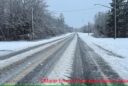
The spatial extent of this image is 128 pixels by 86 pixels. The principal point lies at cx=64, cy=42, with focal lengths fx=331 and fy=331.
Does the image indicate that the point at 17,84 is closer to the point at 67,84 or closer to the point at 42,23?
the point at 67,84

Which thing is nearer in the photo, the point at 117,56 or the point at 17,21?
the point at 117,56

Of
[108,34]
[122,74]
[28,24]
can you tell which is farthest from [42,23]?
[122,74]

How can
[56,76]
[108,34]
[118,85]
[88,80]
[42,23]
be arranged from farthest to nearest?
1. [108,34]
2. [42,23]
3. [56,76]
4. [88,80]
5. [118,85]

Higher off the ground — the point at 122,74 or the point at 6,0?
the point at 6,0

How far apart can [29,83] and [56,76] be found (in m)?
1.76

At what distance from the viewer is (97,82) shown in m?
10.8

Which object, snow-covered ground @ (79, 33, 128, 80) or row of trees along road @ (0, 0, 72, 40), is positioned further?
row of trees along road @ (0, 0, 72, 40)

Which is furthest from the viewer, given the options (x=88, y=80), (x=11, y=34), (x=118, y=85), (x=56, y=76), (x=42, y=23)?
(x=42, y=23)

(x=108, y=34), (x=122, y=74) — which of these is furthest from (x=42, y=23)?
(x=122, y=74)

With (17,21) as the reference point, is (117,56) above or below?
below

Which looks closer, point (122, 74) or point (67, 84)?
point (67, 84)

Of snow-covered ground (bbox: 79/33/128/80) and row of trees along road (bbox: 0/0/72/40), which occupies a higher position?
row of trees along road (bbox: 0/0/72/40)

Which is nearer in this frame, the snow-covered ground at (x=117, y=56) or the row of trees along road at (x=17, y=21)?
the snow-covered ground at (x=117, y=56)

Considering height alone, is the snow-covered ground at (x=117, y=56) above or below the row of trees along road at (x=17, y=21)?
below
